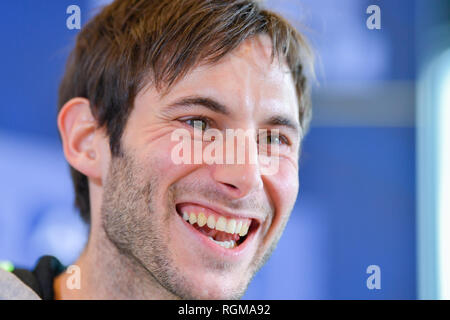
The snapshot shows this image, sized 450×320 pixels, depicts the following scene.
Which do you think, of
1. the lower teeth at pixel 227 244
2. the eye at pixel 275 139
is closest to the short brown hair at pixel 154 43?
the eye at pixel 275 139

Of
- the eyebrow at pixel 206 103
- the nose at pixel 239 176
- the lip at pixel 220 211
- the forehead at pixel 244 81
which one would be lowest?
the lip at pixel 220 211

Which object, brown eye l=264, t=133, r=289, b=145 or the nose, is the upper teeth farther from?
brown eye l=264, t=133, r=289, b=145

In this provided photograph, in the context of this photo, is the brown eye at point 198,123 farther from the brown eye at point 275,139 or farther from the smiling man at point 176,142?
the brown eye at point 275,139

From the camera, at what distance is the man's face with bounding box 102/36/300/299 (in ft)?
3.14

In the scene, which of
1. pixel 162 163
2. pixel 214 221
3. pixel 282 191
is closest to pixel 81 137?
pixel 162 163

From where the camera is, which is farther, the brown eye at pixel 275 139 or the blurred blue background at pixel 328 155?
Answer: the blurred blue background at pixel 328 155

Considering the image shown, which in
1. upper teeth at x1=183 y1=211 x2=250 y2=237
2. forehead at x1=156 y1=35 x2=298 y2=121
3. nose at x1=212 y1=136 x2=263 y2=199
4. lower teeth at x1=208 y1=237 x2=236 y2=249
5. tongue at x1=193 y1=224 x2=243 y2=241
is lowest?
lower teeth at x1=208 y1=237 x2=236 y2=249

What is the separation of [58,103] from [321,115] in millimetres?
661

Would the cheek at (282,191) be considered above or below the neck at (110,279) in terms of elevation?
above

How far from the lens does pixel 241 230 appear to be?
3.34 ft

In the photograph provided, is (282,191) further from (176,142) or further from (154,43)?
(154,43)

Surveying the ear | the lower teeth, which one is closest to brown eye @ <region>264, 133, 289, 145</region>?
the lower teeth

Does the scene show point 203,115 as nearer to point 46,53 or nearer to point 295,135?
→ point 295,135

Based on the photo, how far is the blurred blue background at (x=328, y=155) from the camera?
3.77 feet
